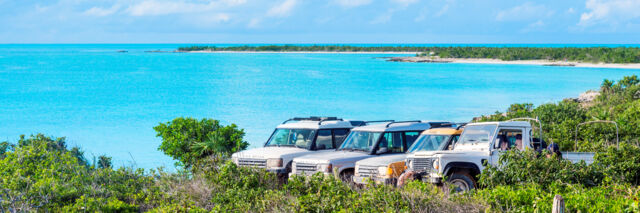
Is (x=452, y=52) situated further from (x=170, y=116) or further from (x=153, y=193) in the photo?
(x=153, y=193)

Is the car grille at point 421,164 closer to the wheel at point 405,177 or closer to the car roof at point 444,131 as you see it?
the wheel at point 405,177

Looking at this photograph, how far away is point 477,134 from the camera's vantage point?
13906 mm

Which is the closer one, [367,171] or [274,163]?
[367,171]

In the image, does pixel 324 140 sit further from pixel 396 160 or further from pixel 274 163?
pixel 396 160

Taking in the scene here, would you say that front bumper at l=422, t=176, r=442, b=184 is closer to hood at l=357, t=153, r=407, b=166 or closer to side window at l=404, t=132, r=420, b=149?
hood at l=357, t=153, r=407, b=166

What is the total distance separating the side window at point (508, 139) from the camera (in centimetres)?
1353

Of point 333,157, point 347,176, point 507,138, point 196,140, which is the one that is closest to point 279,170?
point 333,157

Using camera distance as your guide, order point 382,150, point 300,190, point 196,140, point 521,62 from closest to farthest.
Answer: point 300,190
point 382,150
point 196,140
point 521,62

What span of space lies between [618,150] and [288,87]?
6569cm

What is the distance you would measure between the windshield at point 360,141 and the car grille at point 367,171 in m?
1.52

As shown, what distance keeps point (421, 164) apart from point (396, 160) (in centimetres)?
107

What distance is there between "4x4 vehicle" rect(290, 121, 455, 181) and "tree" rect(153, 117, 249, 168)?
4713 millimetres

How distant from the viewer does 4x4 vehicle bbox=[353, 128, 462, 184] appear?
532 inches

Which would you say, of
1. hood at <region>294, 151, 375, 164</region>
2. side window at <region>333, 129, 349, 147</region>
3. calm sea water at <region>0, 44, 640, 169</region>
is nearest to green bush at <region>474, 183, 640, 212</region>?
hood at <region>294, 151, 375, 164</region>
